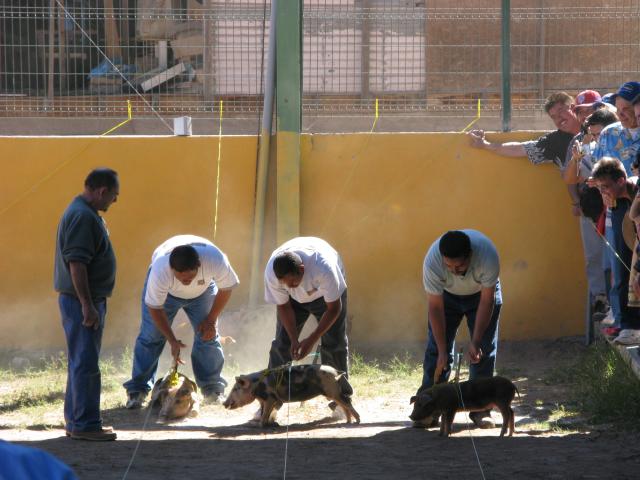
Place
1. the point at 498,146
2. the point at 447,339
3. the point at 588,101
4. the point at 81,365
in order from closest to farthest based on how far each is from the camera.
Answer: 1. the point at 81,365
2. the point at 447,339
3. the point at 588,101
4. the point at 498,146

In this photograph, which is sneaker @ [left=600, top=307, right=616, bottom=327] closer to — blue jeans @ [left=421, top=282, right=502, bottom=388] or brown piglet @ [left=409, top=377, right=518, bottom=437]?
blue jeans @ [left=421, top=282, right=502, bottom=388]

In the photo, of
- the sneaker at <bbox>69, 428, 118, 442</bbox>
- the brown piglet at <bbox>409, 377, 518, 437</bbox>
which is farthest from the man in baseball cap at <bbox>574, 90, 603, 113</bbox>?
the sneaker at <bbox>69, 428, 118, 442</bbox>

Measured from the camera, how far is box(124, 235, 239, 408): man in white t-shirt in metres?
7.82

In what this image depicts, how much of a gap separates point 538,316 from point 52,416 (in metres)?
4.97

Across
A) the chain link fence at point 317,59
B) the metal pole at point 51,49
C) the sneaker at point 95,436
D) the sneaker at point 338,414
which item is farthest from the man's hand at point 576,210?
the metal pole at point 51,49

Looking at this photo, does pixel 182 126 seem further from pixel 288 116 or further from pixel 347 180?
pixel 347 180

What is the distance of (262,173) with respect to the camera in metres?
10.4

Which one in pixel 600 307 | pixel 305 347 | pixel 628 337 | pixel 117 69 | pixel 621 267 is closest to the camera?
pixel 305 347

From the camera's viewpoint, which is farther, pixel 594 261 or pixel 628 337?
pixel 594 261

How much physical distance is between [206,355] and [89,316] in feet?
5.84

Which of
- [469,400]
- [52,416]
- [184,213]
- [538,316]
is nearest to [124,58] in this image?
[184,213]

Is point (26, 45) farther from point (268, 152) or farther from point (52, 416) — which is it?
point (52, 416)

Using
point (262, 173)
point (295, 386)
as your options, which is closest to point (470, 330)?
point (295, 386)

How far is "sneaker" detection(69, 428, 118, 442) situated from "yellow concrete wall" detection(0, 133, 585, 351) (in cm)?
330
